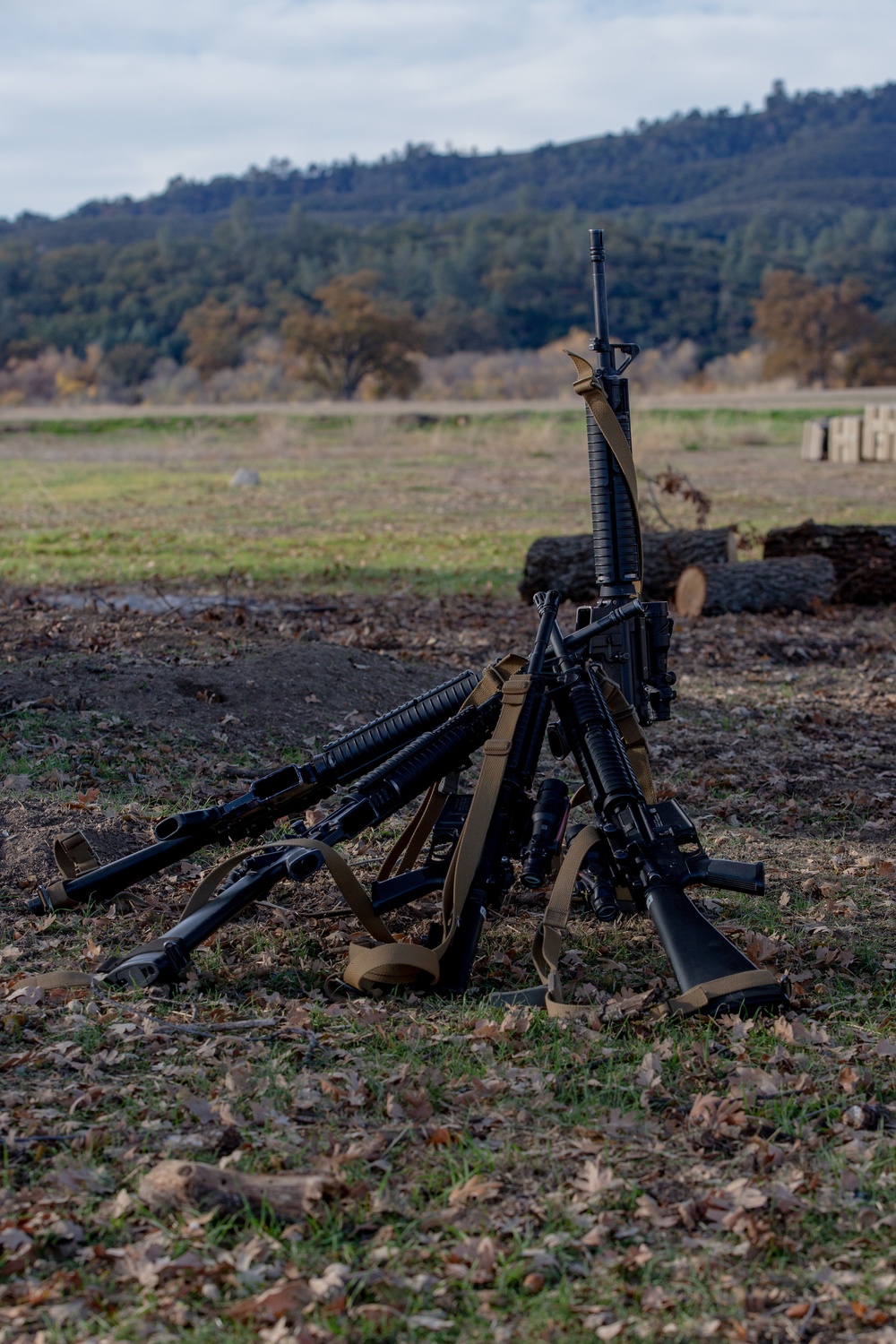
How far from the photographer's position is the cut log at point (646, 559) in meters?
11.7

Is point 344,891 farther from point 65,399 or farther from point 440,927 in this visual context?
point 65,399

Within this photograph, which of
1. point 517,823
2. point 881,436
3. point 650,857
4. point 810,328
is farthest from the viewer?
point 810,328

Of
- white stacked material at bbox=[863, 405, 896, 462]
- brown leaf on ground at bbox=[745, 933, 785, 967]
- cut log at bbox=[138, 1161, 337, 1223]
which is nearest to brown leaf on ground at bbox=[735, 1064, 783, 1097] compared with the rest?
brown leaf on ground at bbox=[745, 933, 785, 967]

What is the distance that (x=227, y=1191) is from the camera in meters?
2.98

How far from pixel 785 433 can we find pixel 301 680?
26401 mm

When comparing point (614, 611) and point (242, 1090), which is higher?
point (614, 611)

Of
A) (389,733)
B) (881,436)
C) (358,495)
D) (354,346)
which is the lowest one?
(389,733)

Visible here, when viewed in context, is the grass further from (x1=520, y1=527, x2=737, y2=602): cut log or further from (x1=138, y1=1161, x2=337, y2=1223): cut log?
(x1=138, y1=1161, x2=337, y2=1223): cut log

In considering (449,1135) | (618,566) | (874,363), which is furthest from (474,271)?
(449,1135)

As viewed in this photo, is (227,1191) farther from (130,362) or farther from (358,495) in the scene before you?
(130,362)

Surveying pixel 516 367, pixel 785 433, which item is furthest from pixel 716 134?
pixel 785 433

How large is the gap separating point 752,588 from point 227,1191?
9645 mm

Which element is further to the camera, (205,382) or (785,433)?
(205,382)

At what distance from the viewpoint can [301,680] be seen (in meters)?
7.77
